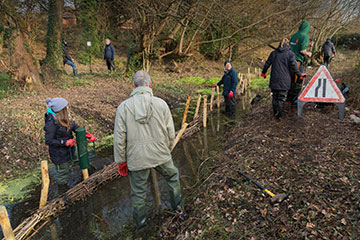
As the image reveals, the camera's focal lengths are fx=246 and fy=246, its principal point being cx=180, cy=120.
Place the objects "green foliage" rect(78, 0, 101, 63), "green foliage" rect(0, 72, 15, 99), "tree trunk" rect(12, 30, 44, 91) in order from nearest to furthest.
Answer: "green foliage" rect(0, 72, 15, 99)
"tree trunk" rect(12, 30, 44, 91)
"green foliage" rect(78, 0, 101, 63)

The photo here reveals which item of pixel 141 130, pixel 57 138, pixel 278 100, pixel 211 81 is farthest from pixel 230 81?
pixel 211 81

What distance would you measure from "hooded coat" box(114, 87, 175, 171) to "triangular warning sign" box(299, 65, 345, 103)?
380 cm

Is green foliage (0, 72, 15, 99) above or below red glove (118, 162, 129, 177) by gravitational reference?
above

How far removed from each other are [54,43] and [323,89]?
11167 millimetres

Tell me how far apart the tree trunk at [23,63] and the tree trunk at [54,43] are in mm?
1196

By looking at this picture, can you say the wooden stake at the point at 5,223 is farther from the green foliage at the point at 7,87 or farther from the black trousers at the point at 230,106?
the green foliage at the point at 7,87

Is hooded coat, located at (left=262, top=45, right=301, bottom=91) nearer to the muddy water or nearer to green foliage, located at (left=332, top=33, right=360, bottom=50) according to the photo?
the muddy water

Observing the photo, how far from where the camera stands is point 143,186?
3.48 meters

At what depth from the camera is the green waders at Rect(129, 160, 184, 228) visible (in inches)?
135

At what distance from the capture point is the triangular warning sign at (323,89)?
5367 mm

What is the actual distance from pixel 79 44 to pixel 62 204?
1697 centimetres

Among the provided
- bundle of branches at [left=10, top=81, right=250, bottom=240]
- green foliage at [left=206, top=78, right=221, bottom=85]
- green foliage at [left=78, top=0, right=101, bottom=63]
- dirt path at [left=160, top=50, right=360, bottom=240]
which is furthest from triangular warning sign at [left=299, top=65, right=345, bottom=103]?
green foliage at [left=78, top=0, right=101, bottom=63]

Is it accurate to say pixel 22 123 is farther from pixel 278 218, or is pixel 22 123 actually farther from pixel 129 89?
pixel 278 218

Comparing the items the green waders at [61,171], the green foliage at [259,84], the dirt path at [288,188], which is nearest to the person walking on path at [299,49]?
the dirt path at [288,188]
